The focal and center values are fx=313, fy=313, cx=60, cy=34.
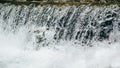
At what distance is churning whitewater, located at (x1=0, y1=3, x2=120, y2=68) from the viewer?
13941 millimetres

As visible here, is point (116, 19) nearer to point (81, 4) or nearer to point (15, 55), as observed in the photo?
point (81, 4)

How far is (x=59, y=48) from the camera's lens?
14.9 m

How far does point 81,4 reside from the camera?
50.6 ft

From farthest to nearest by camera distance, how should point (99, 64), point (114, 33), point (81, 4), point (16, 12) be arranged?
point (16, 12), point (81, 4), point (114, 33), point (99, 64)

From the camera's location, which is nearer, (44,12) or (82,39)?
(82,39)

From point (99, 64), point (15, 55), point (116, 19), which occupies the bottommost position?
point (99, 64)

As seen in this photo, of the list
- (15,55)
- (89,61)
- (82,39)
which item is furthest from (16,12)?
(89,61)

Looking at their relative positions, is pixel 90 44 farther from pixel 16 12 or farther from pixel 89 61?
pixel 16 12

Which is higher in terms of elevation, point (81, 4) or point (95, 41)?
point (81, 4)

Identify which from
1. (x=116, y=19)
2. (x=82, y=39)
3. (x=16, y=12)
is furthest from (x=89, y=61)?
(x=16, y=12)

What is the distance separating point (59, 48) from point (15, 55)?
2.16m

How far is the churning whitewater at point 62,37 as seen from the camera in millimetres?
13941

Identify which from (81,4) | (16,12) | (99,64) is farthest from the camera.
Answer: (16,12)

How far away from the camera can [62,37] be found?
1514 centimetres
